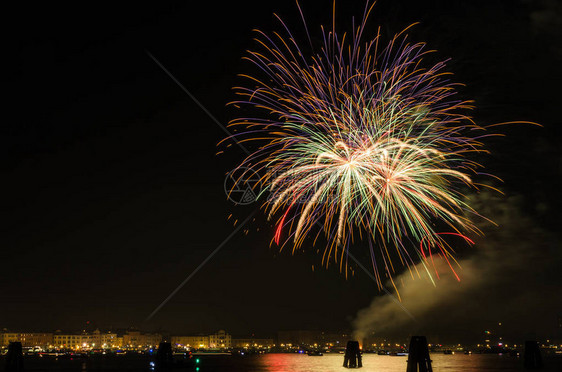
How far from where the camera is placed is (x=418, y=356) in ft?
141

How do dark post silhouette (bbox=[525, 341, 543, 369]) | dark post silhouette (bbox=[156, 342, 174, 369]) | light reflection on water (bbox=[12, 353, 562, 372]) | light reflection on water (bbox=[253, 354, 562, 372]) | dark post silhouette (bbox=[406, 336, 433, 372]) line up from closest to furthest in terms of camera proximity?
dark post silhouette (bbox=[406, 336, 433, 372])
dark post silhouette (bbox=[525, 341, 543, 369])
dark post silhouette (bbox=[156, 342, 174, 369])
light reflection on water (bbox=[12, 353, 562, 372])
light reflection on water (bbox=[253, 354, 562, 372])

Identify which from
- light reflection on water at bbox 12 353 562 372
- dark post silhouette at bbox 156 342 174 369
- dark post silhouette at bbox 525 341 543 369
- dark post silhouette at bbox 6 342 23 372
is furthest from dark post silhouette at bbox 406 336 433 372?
dark post silhouette at bbox 156 342 174 369

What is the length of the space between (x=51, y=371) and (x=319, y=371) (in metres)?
32.1

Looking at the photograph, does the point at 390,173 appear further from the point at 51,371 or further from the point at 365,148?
the point at 51,371

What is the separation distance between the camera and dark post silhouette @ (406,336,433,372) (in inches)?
1679

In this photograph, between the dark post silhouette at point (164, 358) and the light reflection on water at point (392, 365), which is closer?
the dark post silhouette at point (164, 358)

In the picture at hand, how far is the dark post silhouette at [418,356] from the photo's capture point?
4265 centimetres

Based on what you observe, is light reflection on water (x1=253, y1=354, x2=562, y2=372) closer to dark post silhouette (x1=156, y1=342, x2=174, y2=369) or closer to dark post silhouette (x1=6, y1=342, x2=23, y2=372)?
dark post silhouette (x1=156, y1=342, x2=174, y2=369)

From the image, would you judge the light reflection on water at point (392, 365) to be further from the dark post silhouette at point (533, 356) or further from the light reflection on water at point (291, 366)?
the dark post silhouette at point (533, 356)

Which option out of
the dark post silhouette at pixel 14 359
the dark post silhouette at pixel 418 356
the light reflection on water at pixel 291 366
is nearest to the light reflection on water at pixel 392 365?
the light reflection on water at pixel 291 366

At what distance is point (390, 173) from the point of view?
106 feet

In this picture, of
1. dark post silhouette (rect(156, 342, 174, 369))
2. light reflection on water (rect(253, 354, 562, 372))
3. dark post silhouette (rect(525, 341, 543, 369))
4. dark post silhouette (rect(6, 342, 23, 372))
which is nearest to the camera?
dark post silhouette (rect(6, 342, 23, 372))

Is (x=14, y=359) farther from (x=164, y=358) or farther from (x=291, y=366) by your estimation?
(x=291, y=366)

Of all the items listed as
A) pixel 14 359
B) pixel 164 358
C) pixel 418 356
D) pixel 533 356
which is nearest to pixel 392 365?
pixel 533 356
